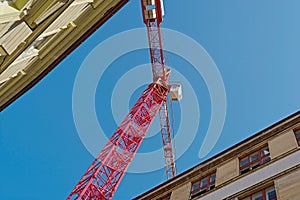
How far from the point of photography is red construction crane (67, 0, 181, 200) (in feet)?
123

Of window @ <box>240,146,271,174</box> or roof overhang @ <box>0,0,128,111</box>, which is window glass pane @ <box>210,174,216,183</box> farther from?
roof overhang @ <box>0,0,128,111</box>

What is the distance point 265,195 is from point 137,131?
2540 cm

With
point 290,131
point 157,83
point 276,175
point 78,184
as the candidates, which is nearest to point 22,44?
point 276,175

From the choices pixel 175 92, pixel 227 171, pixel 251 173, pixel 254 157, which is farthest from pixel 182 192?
pixel 175 92

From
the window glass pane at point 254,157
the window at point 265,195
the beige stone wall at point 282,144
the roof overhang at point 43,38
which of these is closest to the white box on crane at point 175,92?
the window glass pane at point 254,157

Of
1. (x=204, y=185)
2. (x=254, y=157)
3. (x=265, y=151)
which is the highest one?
(x=265, y=151)

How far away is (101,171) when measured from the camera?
3903 centimetres

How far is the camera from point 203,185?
25641mm

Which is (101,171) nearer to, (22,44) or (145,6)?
(145,6)

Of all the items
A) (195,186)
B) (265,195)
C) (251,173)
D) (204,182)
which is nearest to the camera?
(265,195)

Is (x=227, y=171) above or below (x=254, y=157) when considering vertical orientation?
below

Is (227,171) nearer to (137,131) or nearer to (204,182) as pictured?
(204,182)

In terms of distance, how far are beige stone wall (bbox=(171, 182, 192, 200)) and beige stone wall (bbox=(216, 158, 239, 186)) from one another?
6.85ft

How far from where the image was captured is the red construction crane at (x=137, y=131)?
37594mm
